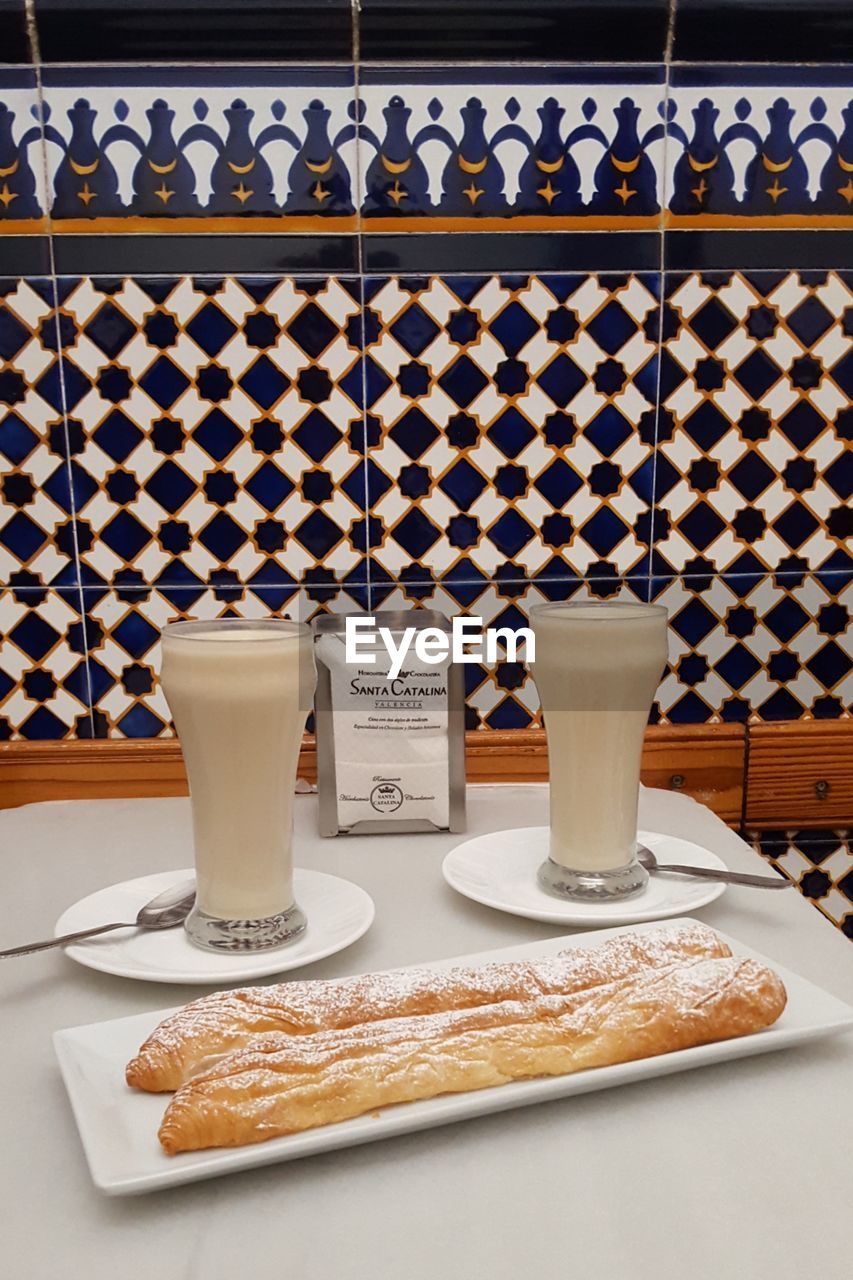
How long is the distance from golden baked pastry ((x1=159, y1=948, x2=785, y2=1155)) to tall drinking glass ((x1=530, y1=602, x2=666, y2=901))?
0.30 metres

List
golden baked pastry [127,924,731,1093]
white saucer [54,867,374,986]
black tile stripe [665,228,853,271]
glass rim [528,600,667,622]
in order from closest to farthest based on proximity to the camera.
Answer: golden baked pastry [127,924,731,1093] → white saucer [54,867,374,986] → glass rim [528,600,667,622] → black tile stripe [665,228,853,271]

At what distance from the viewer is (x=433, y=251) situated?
1.47 meters

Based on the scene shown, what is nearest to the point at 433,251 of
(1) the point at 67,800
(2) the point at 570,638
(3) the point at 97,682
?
(2) the point at 570,638

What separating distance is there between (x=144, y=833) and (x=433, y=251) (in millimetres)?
872

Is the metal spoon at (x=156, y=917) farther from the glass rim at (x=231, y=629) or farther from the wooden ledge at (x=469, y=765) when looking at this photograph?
the wooden ledge at (x=469, y=765)

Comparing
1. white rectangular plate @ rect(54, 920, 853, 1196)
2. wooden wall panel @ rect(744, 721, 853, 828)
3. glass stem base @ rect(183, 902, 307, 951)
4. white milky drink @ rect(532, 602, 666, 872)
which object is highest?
white milky drink @ rect(532, 602, 666, 872)

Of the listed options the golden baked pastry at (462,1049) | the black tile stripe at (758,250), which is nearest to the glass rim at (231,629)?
the golden baked pastry at (462,1049)

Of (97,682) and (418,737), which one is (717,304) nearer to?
(418,737)

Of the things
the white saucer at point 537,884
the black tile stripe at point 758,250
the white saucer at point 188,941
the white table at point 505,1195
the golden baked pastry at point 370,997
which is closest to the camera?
the white table at point 505,1195

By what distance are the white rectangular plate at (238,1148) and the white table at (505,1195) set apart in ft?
0.06

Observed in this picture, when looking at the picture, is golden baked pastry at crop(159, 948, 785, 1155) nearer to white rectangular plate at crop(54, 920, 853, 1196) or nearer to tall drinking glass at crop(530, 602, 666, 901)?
white rectangular plate at crop(54, 920, 853, 1196)

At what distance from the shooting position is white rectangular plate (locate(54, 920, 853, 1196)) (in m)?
0.60

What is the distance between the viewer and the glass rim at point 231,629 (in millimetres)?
984

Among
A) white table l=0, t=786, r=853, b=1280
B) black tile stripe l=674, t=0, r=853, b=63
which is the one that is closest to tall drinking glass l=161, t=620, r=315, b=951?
white table l=0, t=786, r=853, b=1280
